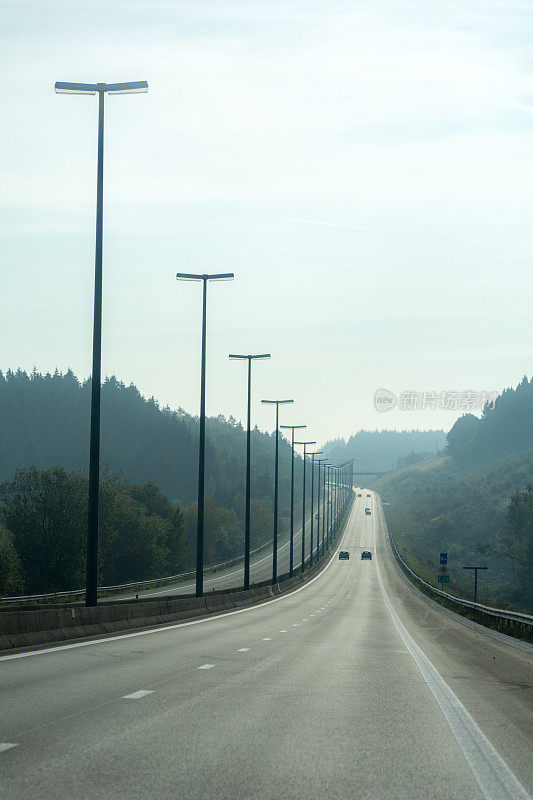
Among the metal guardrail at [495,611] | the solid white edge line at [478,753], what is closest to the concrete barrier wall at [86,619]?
the solid white edge line at [478,753]

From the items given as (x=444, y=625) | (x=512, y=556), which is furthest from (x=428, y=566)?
(x=444, y=625)

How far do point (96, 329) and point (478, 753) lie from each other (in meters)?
16.4

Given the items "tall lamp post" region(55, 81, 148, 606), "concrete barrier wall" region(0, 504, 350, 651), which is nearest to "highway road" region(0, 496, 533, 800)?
"concrete barrier wall" region(0, 504, 350, 651)

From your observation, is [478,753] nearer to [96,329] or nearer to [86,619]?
[86,619]

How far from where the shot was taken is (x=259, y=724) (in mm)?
9352

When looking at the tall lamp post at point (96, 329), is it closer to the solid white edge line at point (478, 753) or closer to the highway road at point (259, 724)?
the highway road at point (259, 724)

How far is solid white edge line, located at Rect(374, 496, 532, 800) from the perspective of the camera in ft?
22.5

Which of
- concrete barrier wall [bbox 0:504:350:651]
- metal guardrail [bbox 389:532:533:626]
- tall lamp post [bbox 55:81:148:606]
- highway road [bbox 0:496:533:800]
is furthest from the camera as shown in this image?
metal guardrail [bbox 389:532:533:626]

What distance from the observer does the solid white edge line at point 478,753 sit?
22.5 ft

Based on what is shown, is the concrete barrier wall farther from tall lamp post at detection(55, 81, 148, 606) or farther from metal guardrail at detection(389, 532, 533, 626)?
metal guardrail at detection(389, 532, 533, 626)

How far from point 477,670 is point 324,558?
114 meters

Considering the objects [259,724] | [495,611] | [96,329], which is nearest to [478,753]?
[259,724]

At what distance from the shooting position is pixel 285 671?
1473 cm

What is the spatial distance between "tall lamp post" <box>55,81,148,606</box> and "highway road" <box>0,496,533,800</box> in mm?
3453
